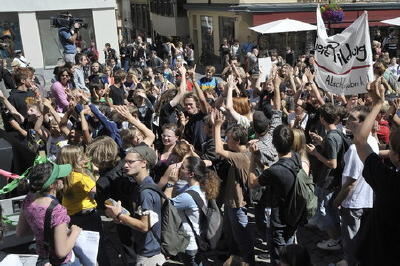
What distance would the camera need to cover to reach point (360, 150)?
2883 mm

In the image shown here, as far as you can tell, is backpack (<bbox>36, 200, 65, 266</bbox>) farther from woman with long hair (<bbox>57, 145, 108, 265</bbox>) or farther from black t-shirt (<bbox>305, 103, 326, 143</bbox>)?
black t-shirt (<bbox>305, 103, 326, 143</bbox>)

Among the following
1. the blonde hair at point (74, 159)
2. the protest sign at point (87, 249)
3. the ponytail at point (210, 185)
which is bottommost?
the protest sign at point (87, 249)

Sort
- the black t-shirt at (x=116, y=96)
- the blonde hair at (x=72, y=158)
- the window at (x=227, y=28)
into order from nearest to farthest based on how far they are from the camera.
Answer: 1. the blonde hair at (x=72, y=158)
2. the black t-shirt at (x=116, y=96)
3. the window at (x=227, y=28)

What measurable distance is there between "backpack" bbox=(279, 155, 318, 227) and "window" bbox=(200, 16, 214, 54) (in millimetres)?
22728

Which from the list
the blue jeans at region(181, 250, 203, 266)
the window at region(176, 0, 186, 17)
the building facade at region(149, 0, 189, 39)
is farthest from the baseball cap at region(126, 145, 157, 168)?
the window at region(176, 0, 186, 17)

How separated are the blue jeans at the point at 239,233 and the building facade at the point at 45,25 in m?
12.9

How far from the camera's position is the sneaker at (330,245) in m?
4.84

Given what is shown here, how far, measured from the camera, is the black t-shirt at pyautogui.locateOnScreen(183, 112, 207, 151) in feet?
17.5

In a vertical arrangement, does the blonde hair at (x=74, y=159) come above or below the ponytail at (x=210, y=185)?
above

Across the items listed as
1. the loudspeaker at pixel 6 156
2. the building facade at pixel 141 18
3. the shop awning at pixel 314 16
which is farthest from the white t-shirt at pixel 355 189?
the building facade at pixel 141 18

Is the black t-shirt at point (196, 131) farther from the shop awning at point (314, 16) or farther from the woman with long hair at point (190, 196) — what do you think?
the shop awning at point (314, 16)

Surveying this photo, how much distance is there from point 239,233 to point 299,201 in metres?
0.91

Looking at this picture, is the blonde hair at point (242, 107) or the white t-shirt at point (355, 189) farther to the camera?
the blonde hair at point (242, 107)

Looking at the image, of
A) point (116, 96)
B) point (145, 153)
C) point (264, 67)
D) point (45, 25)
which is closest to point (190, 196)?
point (145, 153)
